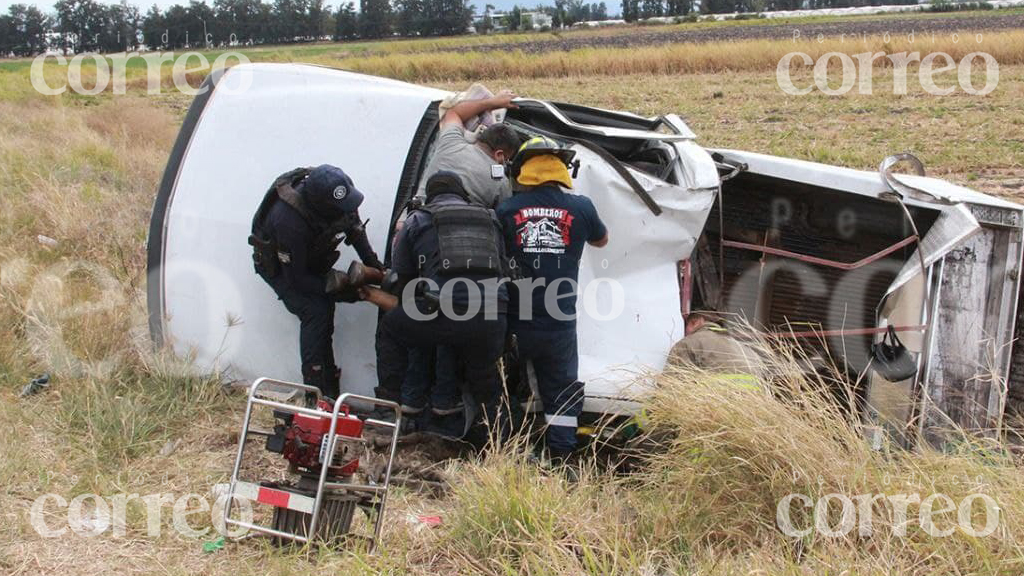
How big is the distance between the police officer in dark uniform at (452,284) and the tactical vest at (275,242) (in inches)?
13.3

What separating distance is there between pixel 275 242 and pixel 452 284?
860mm

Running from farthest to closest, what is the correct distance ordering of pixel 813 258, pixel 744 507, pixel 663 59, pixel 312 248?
1. pixel 663 59
2. pixel 813 258
3. pixel 312 248
4. pixel 744 507

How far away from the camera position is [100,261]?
629 centimetres

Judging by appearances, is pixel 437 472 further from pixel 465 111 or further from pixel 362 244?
pixel 465 111

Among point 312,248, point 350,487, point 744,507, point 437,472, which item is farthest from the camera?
point 312,248

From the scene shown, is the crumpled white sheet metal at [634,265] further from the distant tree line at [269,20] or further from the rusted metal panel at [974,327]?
the distant tree line at [269,20]

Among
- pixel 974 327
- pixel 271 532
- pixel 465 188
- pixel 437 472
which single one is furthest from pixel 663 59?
pixel 271 532

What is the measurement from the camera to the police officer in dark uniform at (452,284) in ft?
13.0

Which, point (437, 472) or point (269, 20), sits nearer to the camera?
point (437, 472)

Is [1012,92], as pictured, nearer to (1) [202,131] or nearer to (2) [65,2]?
(1) [202,131]

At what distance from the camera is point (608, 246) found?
4.47m

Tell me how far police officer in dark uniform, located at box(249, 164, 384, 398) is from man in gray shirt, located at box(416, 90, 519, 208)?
39 cm

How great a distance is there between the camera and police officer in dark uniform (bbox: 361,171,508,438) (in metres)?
3.95

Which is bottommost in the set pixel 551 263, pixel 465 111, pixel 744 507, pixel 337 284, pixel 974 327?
pixel 744 507
